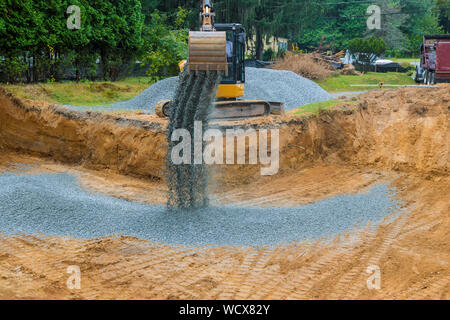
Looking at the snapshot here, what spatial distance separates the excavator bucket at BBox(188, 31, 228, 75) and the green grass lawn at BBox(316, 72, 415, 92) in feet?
57.1

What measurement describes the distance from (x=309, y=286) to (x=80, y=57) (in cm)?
1470

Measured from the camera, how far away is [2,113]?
1338cm

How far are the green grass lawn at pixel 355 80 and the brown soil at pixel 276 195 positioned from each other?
1119 cm

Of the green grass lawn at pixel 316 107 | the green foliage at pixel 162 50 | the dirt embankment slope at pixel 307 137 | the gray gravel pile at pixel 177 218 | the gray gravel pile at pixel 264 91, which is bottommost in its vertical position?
the gray gravel pile at pixel 177 218

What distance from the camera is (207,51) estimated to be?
23.4 feet

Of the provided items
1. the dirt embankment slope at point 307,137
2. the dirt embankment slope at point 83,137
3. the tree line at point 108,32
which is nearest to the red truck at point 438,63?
the dirt embankment slope at point 307,137

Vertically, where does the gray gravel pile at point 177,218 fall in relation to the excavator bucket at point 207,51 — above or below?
below

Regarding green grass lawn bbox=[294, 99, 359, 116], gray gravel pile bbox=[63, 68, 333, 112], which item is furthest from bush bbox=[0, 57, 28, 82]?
green grass lawn bbox=[294, 99, 359, 116]

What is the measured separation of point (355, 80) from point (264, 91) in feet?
41.3

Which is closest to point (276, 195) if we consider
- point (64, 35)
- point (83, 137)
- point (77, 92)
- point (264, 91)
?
point (83, 137)

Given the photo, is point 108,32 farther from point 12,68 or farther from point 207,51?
point 207,51

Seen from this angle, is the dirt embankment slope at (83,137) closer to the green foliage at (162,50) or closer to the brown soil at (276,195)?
the brown soil at (276,195)

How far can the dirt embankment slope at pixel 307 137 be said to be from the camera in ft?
36.1

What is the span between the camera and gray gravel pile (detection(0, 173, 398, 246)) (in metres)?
7.27
